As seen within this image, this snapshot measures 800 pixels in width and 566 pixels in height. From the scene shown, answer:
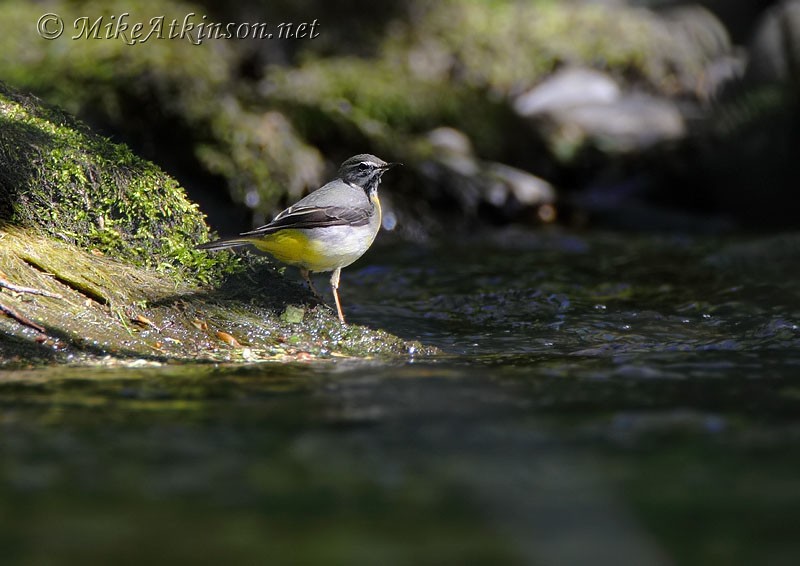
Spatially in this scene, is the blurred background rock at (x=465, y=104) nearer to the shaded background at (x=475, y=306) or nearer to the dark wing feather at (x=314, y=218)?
the shaded background at (x=475, y=306)

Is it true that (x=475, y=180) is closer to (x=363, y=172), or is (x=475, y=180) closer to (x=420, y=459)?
(x=363, y=172)

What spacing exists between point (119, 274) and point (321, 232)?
1.37 metres

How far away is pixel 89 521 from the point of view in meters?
2.48

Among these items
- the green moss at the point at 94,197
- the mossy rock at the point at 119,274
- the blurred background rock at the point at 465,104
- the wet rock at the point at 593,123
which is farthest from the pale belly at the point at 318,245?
the wet rock at the point at 593,123

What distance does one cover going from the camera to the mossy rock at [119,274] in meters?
4.74

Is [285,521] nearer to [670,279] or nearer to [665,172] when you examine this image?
[670,279]

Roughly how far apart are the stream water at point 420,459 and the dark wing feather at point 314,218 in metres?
1.17

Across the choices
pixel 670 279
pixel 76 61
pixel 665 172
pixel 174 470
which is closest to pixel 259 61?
pixel 76 61

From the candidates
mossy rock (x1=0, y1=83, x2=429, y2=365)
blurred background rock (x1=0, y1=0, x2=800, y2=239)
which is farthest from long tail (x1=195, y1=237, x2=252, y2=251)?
blurred background rock (x1=0, y1=0, x2=800, y2=239)

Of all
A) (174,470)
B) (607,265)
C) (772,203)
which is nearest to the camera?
(174,470)

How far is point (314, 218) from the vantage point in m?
5.59

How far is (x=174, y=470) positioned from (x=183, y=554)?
1.86 ft

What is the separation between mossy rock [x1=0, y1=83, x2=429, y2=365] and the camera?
4738 mm

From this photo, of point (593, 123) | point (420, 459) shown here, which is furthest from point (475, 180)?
point (420, 459)
